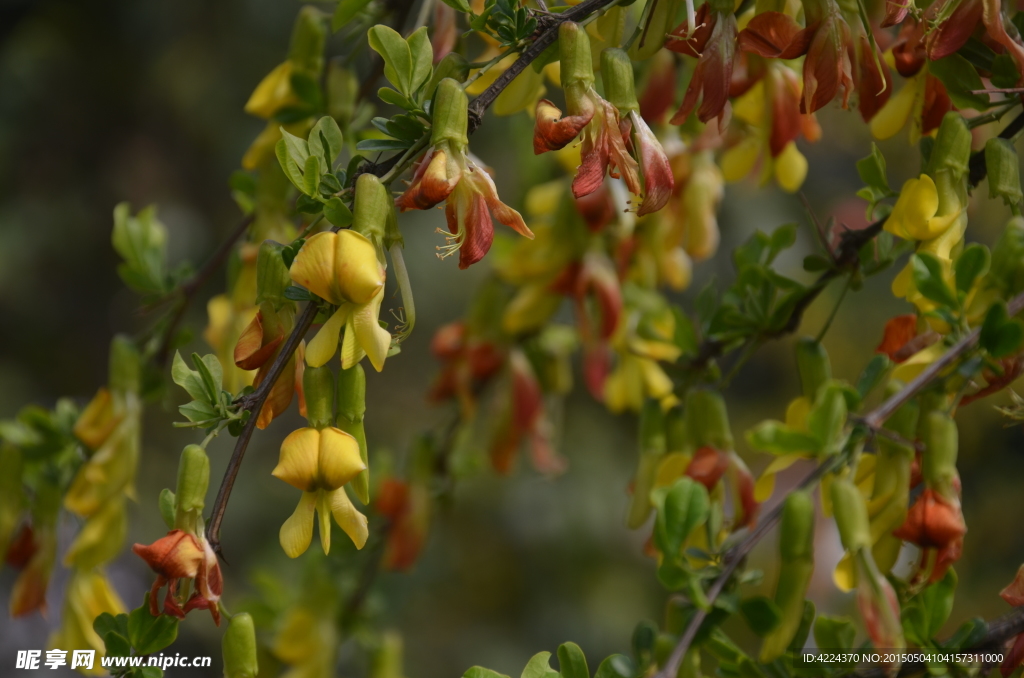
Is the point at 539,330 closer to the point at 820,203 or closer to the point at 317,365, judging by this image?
the point at 317,365

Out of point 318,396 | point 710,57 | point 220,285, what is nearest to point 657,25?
point 710,57

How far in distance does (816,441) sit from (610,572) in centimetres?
167

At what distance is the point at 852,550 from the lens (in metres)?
0.41

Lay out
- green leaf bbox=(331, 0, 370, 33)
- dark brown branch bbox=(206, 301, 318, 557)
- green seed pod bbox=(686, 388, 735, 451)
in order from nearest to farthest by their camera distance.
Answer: dark brown branch bbox=(206, 301, 318, 557) < green leaf bbox=(331, 0, 370, 33) < green seed pod bbox=(686, 388, 735, 451)

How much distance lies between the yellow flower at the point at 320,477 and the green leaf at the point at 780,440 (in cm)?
17

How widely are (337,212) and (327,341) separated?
5 cm

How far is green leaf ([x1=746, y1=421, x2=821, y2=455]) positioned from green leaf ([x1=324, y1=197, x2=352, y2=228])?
20 centimetres

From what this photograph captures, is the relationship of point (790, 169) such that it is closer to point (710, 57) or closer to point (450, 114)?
point (710, 57)

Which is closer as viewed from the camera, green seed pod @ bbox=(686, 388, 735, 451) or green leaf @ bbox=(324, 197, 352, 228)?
green leaf @ bbox=(324, 197, 352, 228)

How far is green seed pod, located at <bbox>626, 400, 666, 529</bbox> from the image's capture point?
60 centimetres

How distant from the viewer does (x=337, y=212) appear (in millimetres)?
368

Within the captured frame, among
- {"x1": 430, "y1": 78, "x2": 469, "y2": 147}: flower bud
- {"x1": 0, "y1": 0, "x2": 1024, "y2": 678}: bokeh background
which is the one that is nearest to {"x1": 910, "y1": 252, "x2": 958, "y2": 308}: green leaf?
{"x1": 430, "y1": 78, "x2": 469, "y2": 147}: flower bud

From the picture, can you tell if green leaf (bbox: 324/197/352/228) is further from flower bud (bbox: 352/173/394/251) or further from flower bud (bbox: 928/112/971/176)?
flower bud (bbox: 928/112/971/176)

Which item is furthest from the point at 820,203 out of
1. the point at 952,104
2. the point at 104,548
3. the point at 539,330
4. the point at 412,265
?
the point at 104,548
